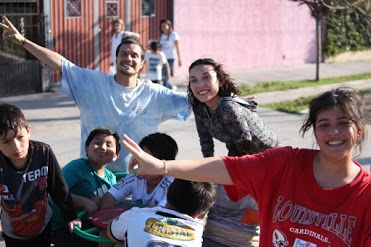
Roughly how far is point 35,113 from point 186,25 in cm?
579

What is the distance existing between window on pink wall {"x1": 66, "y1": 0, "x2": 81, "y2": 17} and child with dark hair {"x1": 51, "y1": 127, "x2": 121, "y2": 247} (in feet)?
30.2

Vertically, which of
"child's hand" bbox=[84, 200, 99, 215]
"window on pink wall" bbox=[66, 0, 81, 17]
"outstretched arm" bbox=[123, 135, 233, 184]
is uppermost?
"window on pink wall" bbox=[66, 0, 81, 17]

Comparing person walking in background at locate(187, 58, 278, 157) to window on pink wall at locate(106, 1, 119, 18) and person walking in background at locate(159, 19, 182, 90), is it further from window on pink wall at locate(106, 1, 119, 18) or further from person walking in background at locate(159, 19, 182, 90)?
window on pink wall at locate(106, 1, 119, 18)

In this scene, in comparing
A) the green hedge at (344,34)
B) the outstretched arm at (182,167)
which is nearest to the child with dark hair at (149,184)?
the outstretched arm at (182,167)

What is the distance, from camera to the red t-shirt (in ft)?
8.57

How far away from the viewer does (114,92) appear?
4883mm

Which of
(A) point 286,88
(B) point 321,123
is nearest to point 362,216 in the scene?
(B) point 321,123

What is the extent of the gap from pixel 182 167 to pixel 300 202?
1.71 feet

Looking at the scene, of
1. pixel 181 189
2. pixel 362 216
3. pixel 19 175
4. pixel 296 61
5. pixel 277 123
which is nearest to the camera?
pixel 362 216

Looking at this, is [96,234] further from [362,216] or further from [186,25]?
[186,25]

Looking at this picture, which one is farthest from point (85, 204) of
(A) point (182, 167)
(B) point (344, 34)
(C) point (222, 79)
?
(B) point (344, 34)

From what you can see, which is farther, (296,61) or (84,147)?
(296,61)

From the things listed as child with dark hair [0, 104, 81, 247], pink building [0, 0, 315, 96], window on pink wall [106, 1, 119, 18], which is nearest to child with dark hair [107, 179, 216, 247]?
child with dark hair [0, 104, 81, 247]

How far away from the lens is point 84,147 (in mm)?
4973
